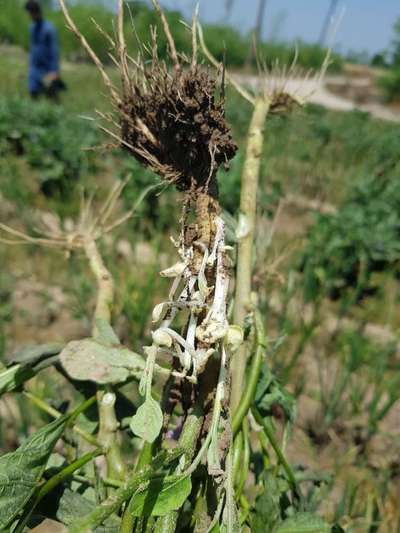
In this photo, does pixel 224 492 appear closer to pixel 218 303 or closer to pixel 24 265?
pixel 218 303

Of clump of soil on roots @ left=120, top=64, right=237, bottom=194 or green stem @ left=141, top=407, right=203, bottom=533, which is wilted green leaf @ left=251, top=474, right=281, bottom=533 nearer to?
green stem @ left=141, top=407, right=203, bottom=533

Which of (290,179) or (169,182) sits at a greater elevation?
(169,182)

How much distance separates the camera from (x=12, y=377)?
0.65m

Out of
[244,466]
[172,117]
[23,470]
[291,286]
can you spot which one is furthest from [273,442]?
[291,286]

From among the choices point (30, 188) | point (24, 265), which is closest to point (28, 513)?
point (24, 265)

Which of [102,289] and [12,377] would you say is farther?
[102,289]

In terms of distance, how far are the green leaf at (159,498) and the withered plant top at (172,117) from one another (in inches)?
11.6

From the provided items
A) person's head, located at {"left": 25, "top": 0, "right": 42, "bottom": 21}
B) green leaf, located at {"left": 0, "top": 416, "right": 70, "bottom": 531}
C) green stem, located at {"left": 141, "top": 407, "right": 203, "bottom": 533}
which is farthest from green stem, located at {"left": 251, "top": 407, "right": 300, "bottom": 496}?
person's head, located at {"left": 25, "top": 0, "right": 42, "bottom": 21}

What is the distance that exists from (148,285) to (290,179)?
2.73 meters

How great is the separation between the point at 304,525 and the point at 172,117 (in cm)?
50

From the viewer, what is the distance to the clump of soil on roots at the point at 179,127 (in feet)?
1.69

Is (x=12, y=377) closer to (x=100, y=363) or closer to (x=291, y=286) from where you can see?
(x=100, y=363)

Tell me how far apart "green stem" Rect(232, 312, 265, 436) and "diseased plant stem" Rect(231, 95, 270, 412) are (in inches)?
0.8

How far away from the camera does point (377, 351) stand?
2.01 metres
